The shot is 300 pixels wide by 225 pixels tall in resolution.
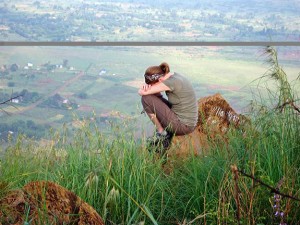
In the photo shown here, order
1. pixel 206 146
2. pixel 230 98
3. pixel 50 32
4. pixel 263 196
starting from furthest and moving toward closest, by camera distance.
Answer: pixel 50 32 → pixel 230 98 → pixel 206 146 → pixel 263 196

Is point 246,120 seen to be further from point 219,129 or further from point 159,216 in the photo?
point 159,216

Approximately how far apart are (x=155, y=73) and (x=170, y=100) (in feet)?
0.61

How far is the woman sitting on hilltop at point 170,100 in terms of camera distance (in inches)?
159

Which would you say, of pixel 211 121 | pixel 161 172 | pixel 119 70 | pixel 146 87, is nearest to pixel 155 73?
pixel 146 87

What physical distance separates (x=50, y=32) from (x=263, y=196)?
10.9 ft

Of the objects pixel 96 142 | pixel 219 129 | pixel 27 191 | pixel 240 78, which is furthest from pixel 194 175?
pixel 240 78

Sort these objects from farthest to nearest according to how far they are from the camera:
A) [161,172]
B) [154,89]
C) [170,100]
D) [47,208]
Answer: [170,100] → [154,89] → [161,172] → [47,208]

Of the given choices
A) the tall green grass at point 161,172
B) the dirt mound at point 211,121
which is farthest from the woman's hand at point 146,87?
the tall green grass at point 161,172

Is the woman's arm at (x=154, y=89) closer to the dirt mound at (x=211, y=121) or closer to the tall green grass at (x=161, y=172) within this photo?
the dirt mound at (x=211, y=121)

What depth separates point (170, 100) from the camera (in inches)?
164

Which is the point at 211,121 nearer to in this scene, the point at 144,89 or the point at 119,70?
the point at 144,89

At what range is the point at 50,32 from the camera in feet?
17.7

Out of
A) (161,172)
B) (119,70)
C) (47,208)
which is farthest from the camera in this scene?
(119,70)

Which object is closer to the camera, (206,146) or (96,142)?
(96,142)
